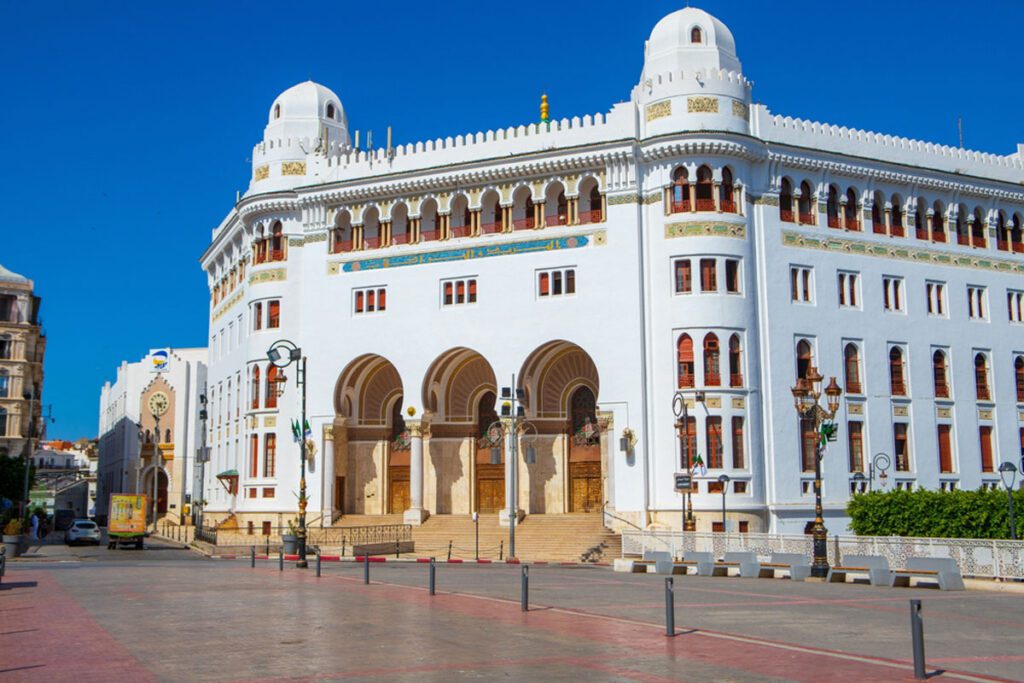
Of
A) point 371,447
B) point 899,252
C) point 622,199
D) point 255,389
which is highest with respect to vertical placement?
point 622,199

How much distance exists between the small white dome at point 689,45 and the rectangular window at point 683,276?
26.0 feet

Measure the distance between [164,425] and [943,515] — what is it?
6573cm

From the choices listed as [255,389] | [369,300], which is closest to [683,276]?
[369,300]

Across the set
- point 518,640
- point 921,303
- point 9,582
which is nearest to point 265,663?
point 518,640

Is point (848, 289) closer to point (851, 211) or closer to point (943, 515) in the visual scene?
point (851, 211)

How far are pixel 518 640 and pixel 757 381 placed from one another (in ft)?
97.0

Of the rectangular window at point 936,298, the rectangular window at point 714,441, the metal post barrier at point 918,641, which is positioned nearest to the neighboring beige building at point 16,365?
the rectangular window at point 714,441

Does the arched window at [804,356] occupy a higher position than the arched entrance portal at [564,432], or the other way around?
the arched window at [804,356]

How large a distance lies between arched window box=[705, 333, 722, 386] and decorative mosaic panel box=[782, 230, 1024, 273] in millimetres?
5619

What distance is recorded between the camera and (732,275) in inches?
1676

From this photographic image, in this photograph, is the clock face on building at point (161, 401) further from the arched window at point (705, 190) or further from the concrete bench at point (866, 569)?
the concrete bench at point (866, 569)

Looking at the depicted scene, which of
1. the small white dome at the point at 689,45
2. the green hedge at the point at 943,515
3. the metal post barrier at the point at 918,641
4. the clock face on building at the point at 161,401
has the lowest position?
the metal post barrier at the point at 918,641

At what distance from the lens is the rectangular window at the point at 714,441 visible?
40.8 meters

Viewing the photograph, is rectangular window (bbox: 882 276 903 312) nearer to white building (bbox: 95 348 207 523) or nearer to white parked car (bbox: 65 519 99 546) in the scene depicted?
white parked car (bbox: 65 519 99 546)
